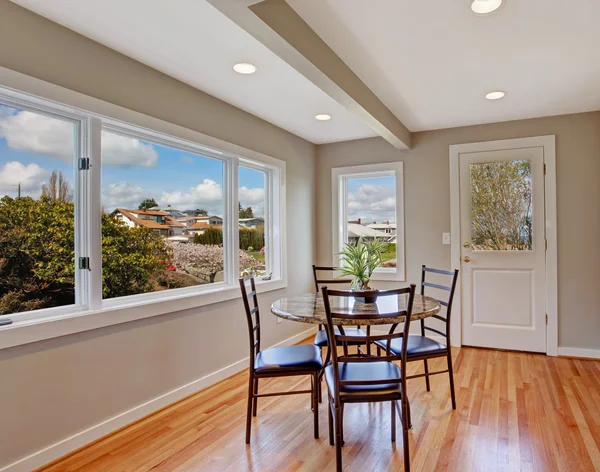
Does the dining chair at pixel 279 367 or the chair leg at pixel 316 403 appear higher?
the dining chair at pixel 279 367

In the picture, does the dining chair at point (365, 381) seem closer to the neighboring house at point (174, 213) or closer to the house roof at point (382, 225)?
the neighboring house at point (174, 213)

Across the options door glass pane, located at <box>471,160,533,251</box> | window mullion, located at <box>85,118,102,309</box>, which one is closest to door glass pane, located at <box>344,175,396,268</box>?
door glass pane, located at <box>471,160,533,251</box>

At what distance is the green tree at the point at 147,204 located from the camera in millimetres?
2724

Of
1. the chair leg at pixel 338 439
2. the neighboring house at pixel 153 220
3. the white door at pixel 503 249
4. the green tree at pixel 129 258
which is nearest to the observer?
the chair leg at pixel 338 439

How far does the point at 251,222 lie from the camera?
382cm

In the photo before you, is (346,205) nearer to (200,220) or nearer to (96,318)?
(200,220)

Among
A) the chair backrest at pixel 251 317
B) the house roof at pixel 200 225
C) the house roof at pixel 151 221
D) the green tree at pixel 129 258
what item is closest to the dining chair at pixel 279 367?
the chair backrest at pixel 251 317

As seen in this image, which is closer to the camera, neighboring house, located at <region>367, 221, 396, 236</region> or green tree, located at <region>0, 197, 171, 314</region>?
green tree, located at <region>0, 197, 171, 314</region>

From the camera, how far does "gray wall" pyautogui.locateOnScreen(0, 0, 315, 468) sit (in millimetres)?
1926

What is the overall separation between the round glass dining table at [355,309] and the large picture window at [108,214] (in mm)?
879

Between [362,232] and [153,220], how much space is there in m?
2.60

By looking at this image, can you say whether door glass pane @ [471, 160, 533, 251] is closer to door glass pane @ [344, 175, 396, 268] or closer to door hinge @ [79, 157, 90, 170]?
door glass pane @ [344, 175, 396, 268]

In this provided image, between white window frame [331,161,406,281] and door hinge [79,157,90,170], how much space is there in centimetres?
256

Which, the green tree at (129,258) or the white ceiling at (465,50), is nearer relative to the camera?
the white ceiling at (465,50)
